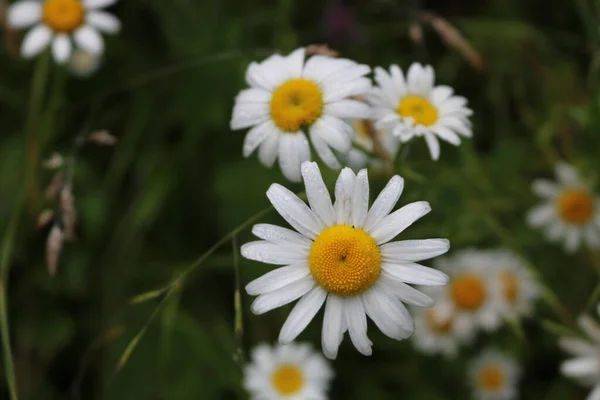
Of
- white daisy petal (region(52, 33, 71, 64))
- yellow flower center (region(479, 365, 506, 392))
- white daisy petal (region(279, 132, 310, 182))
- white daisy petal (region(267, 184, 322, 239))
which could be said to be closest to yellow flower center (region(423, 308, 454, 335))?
yellow flower center (region(479, 365, 506, 392))

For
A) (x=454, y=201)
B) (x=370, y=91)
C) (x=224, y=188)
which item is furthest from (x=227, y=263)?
(x=370, y=91)

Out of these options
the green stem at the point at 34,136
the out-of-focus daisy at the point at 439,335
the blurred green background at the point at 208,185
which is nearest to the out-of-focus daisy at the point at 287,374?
the blurred green background at the point at 208,185

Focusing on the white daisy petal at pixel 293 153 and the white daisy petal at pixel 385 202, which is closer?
the white daisy petal at pixel 385 202

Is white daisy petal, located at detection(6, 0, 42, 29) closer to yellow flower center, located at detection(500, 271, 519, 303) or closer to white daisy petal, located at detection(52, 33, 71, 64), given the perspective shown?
white daisy petal, located at detection(52, 33, 71, 64)

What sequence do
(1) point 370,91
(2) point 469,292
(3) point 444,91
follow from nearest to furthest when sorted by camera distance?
(1) point 370,91 < (3) point 444,91 < (2) point 469,292

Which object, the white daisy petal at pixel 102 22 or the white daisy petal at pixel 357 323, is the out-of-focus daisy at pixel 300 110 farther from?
the white daisy petal at pixel 102 22

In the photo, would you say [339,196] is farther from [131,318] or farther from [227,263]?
[131,318]
